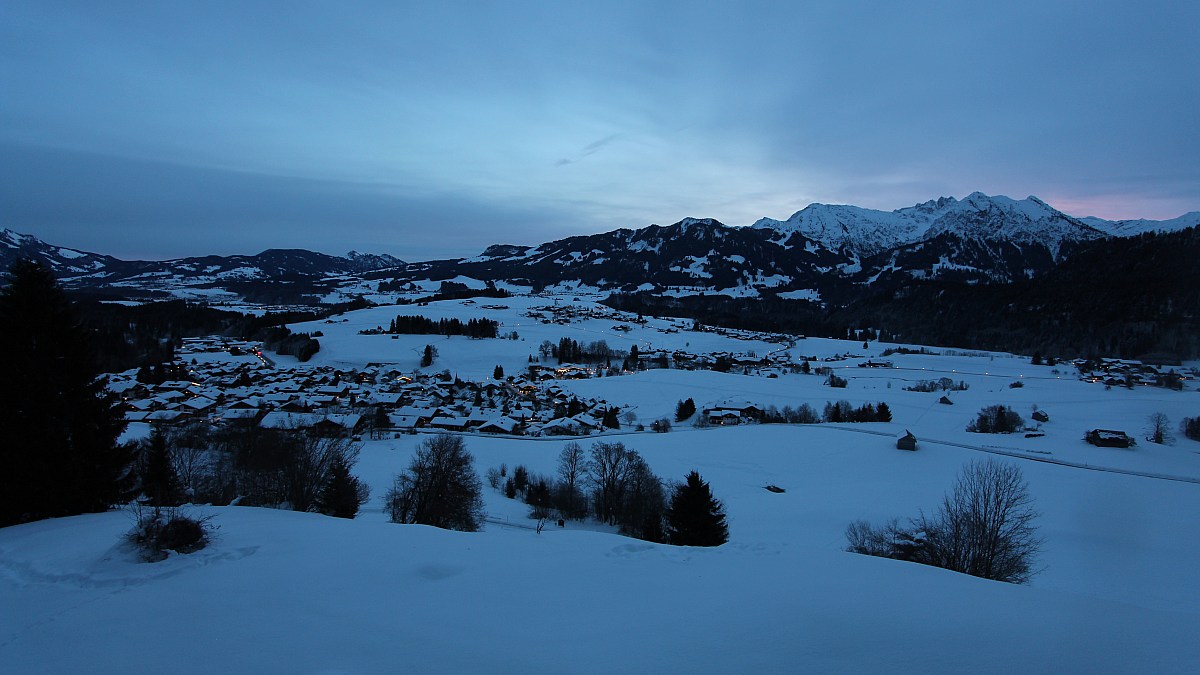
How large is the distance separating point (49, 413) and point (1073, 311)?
526 ft

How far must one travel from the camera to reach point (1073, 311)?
116312mm

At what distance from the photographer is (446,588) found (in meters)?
6.41

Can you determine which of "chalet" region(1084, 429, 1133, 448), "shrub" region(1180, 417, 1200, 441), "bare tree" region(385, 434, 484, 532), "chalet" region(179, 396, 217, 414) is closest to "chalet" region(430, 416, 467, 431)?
"chalet" region(179, 396, 217, 414)

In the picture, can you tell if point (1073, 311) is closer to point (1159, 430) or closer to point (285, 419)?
point (1159, 430)

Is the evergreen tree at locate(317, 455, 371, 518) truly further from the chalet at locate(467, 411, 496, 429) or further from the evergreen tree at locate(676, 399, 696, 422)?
the evergreen tree at locate(676, 399, 696, 422)

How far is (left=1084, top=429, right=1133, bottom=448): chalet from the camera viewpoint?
3437 centimetres

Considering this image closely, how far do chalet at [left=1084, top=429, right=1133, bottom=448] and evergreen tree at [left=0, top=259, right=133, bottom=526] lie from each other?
5092 cm

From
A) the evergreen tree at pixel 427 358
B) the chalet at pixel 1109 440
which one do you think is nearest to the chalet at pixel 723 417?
the chalet at pixel 1109 440

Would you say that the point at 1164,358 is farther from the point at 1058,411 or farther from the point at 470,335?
the point at 470,335

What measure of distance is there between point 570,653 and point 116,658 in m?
4.15

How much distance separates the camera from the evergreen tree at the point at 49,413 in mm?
9492

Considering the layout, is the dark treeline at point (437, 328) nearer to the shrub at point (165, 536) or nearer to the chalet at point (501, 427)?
the chalet at point (501, 427)

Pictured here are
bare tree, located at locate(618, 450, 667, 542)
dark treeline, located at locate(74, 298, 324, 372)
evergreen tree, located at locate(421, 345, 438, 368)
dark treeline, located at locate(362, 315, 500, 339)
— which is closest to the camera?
bare tree, located at locate(618, 450, 667, 542)

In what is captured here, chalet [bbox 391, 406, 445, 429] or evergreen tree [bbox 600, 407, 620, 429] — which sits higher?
evergreen tree [bbox 600, 407, 620, 429]
